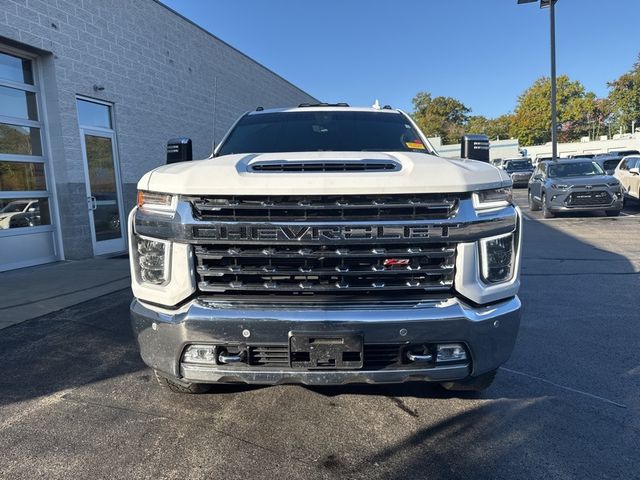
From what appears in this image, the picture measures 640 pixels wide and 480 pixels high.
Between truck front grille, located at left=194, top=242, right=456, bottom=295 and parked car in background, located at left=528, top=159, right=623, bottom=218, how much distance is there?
12.0 meters

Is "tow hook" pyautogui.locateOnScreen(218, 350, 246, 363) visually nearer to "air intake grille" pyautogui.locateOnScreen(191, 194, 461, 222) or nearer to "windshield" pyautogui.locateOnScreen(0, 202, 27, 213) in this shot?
"air intake grille" pyautogui.locateOnScreen(191, 194, 461, 222)

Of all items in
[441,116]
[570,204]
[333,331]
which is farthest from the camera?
[441,116]

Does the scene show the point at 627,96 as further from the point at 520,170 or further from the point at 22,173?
the point at 22,173

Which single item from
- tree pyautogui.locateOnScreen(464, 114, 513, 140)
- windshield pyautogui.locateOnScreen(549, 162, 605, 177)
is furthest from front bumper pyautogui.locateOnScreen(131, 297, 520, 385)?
tree pyautogui.locateOnScreen(464, 114, 513, 140)

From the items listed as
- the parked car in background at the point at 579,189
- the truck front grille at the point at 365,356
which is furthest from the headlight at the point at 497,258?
the parked car in background at the point at 579,189

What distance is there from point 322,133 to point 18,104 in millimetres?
6902

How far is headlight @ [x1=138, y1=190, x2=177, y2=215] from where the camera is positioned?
99.8 inches

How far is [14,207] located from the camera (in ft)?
26.1

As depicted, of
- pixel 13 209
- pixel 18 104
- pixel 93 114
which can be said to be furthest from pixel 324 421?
pixel 93 114

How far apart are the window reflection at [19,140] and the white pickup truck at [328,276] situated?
7004 millimetres

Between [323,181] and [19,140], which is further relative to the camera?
A: [19,140]

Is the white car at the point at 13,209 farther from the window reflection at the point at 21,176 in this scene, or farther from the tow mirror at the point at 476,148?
the tow mirror at the point at 476,148

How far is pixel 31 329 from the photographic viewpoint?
15.4ft

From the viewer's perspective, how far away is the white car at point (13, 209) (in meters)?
7.76
